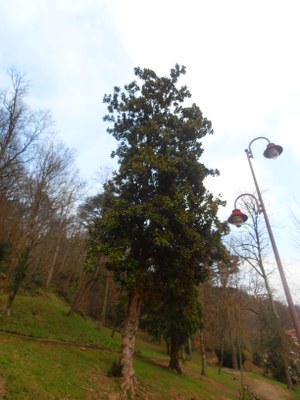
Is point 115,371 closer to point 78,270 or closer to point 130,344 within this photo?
point 130,344

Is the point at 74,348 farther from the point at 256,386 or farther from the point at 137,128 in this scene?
the point at 256,386

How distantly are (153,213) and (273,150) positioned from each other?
23.2 feet

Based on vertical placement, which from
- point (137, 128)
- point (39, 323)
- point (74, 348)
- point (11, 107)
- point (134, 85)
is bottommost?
point (74, 348)

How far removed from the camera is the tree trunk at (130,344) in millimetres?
12898

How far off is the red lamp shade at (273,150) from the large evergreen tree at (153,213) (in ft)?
21.1

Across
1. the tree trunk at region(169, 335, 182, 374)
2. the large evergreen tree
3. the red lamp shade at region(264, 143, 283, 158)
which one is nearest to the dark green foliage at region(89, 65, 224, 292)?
the large evergreen tree

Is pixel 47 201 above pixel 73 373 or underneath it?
above

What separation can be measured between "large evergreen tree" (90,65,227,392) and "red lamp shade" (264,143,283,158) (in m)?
6.44

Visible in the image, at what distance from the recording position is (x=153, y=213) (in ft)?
47.5

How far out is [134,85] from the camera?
1919cm

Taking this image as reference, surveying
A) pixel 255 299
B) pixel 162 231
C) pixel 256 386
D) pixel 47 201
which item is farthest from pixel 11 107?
pixel 256 386

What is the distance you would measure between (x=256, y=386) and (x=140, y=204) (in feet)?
77.5

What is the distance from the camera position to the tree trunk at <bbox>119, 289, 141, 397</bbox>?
12.9m

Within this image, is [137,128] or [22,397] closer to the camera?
[22,397]
